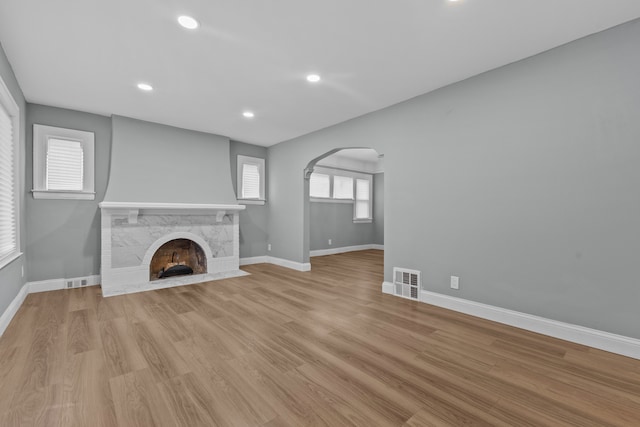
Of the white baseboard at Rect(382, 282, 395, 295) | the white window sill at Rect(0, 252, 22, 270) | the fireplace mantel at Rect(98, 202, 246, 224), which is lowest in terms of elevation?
the white baseboard at Rect(382, 282, 395, 295)

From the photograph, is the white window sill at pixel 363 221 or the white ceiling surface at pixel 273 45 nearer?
the white ceiling surface at pixel 273 45

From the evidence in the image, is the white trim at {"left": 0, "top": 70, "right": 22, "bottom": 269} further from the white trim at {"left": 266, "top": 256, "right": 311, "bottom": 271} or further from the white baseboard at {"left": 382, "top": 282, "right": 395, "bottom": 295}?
the white baseboard at {"left": 382, "top": 282, "right": 395, "bottom": 295}

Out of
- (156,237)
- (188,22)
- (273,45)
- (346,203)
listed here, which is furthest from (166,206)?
(346,203)

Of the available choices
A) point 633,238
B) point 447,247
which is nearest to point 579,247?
point 633,238

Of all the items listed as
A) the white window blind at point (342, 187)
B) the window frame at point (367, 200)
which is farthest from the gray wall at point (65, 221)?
the window frame at point (367, 200)

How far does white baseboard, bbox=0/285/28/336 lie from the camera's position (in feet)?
8.78

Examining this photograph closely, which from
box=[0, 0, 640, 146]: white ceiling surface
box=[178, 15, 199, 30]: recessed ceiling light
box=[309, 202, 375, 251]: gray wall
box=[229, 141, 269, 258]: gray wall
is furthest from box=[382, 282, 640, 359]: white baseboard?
box=[309, 202, 375, 251]: gray wall

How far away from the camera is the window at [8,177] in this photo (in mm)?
2871

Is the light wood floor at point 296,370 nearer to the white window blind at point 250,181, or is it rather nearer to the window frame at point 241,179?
the window frame at point 241,179

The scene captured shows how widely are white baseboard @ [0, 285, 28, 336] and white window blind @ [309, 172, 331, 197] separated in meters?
5.61

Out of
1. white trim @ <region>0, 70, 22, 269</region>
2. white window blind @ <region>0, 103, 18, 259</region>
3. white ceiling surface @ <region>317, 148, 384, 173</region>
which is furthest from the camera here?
white ceiling surface @ <region>317, 148, 384, 173</region>

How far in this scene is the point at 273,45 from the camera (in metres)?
2.63

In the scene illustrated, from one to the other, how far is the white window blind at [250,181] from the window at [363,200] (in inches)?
135

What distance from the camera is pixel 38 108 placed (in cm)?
405
